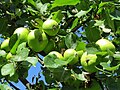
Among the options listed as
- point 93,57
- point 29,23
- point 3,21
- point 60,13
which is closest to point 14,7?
point 3,21

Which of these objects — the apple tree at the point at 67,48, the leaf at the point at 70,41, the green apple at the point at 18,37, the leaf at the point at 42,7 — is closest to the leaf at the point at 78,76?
the apple tree at the point at 67,48

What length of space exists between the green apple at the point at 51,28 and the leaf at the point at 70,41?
51mm

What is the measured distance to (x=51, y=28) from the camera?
1.33m

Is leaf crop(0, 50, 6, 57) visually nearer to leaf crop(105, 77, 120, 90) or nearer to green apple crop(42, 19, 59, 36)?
green apple crop(42, 19, 59, 36)

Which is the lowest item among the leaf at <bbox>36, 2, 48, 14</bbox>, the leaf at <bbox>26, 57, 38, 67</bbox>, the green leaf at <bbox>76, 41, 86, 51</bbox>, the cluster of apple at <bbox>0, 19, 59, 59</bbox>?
the leaf at <bbox>26, 57, 38, 67</bbox>

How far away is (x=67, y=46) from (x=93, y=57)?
0.12 m

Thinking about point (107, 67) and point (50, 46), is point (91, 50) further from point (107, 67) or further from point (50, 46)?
point (50, 46)

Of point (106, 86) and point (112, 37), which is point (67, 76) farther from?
point (112, 37)

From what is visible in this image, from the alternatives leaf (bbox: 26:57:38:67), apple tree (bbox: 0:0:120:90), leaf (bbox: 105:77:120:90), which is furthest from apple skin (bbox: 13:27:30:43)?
leaf (bbox: 105:77:120:90)

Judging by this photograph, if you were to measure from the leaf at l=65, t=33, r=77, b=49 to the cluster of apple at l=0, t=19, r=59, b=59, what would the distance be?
0.06 meters

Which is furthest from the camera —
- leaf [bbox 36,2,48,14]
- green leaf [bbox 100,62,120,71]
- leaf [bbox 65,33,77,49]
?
leaf [bbox 36,2,48,14]

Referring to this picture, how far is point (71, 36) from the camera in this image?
1.33 metres

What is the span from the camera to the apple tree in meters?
1.24

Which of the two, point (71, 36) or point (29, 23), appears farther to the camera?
point (29, 23)
